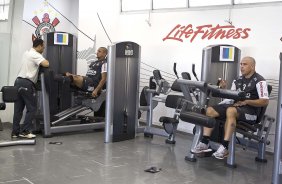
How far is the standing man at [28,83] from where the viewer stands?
602 cm

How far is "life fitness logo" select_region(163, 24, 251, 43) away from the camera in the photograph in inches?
262

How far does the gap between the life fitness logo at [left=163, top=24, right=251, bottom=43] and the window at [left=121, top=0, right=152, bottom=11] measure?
3.49ft

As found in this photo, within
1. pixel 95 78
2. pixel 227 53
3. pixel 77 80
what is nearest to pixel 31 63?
pixel 77 80

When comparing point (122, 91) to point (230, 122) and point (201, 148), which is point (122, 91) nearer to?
point (201, 148)

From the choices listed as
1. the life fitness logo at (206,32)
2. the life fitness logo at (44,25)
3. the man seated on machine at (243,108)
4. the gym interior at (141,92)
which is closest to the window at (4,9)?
the gym interior at (141,92)

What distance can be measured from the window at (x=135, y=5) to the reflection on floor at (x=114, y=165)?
3600mm

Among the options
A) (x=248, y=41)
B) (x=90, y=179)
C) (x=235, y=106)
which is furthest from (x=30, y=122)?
(x=248, y=41)

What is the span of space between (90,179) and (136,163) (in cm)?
94

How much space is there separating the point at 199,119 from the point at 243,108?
0.73 m

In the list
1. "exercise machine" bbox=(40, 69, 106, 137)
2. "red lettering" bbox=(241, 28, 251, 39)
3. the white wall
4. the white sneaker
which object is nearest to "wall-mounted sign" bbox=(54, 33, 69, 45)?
the white wall

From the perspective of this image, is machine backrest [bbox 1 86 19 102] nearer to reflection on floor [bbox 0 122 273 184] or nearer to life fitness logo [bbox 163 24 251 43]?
reflection on floor [bbox 0 122 273 184]

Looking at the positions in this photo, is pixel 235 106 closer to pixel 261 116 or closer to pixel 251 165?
pixel 261 116

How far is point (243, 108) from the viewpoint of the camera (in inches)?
201

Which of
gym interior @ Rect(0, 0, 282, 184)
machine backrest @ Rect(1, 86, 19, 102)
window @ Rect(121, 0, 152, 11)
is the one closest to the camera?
gym interior @ Rect(0, 0, 282, 184)
